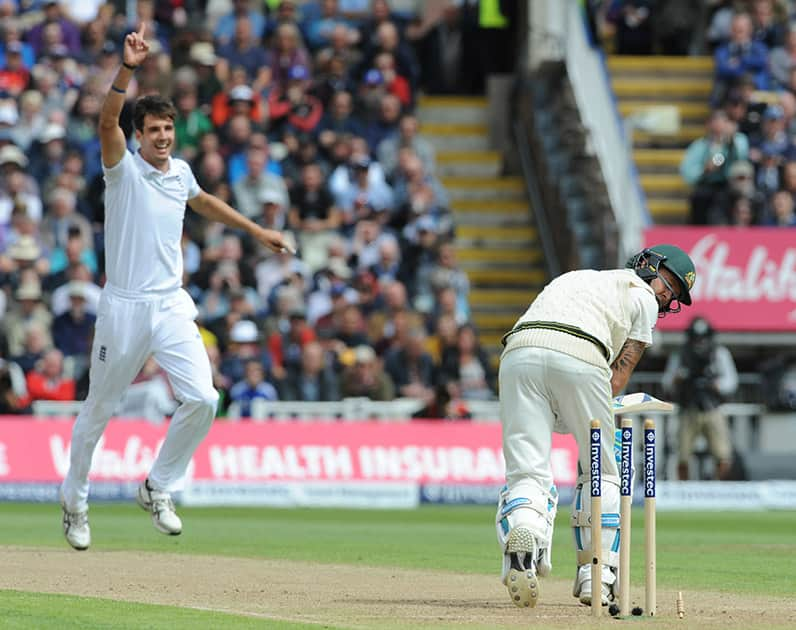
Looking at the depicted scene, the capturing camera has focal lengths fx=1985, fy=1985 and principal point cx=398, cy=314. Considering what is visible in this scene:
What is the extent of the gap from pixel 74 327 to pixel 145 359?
34.2ft

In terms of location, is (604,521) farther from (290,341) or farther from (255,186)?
(255,186)

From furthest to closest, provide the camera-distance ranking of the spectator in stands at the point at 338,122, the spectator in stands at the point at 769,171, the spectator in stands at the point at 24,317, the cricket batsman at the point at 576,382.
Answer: the spectator in stands at the point at 338,122, the spectator in stands at the point at 769,171, the spectator in stands at the point at 24,317, the cricket batsman at the point at 576,382

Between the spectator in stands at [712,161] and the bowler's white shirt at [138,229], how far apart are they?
14.2 m

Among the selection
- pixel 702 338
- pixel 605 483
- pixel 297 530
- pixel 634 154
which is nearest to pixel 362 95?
pixel 634 154

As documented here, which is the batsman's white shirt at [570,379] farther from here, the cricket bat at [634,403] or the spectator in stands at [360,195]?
the spectator in stands at [360,195]

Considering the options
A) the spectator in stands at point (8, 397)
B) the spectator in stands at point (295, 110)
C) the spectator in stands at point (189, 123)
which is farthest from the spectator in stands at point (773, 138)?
the spectator in stands at point (8, 397)

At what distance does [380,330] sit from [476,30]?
799cm

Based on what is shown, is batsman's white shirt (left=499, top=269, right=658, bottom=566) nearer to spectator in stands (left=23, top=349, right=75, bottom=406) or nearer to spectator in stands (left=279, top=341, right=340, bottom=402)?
spectator in stands (left=279, top=341, right=340, bottom=402)

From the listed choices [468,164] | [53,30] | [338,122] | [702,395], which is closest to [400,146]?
[338,122]

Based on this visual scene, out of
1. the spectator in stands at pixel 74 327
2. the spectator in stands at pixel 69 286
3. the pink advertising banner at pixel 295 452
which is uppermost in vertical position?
the spectator in stands at pixel 69 286

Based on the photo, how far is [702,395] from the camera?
75.2ft

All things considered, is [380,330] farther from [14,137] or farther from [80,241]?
[14,137]

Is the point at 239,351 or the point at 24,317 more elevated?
the point at 24,317

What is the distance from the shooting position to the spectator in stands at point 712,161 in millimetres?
25312
